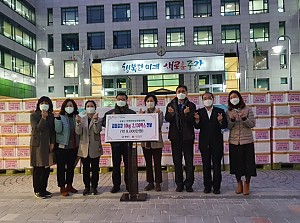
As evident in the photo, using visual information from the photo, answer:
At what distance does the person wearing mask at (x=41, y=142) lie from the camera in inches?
244

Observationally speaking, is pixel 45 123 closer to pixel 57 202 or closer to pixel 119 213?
pixel 57 202

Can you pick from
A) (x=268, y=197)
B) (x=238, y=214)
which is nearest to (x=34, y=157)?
(x=238, y=214)

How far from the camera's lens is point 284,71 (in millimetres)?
32406

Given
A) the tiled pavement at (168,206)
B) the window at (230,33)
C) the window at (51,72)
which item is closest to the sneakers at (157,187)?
the tiled pavement at (168,206)

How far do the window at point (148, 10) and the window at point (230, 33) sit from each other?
7789mm

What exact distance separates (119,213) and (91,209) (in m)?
0.58

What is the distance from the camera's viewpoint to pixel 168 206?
5555 mm

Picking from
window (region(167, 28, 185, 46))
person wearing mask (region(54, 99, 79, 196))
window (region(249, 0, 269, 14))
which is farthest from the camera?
window (region(167, 28, 185, 46))

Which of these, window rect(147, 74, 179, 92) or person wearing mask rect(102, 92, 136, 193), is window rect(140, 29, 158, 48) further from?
person wearing mask rect(102, 92, 136, 193)

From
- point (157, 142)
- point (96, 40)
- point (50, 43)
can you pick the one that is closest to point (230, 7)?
point (96, 40)

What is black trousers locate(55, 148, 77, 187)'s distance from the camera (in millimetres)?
6469

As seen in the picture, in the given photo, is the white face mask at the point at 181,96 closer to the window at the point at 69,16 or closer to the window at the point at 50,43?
the window at the point at 69,16

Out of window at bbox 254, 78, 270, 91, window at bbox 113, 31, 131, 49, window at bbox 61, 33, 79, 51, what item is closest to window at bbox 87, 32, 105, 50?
window at bbox 113, 31, 131, 49

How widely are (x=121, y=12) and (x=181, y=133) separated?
31232mm
